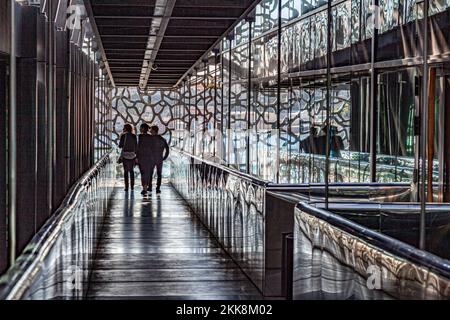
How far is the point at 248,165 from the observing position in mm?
15000

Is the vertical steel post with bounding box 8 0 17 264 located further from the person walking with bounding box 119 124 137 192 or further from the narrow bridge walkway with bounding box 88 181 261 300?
the person walking with bounding box 119 124 137 192

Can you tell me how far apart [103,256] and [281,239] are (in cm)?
408

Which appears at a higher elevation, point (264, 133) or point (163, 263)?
point (264, 133)

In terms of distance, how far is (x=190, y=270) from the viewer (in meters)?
10.7

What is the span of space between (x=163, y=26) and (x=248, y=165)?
2.83m

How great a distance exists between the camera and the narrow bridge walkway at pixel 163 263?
924 centimetres

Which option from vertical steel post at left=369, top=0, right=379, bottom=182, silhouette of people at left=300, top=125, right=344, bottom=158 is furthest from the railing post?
silhouette of people at left=300, top=125, right=344, bottom=158

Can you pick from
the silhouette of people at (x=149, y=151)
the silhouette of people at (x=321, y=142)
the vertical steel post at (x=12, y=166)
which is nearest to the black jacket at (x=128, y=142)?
the silhouette of people at (x=149, y=151)

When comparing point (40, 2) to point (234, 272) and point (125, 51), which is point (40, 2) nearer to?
point (234, 272)

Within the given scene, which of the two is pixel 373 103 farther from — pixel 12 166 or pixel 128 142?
pixel 128 142

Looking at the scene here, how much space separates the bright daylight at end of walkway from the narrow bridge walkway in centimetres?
4

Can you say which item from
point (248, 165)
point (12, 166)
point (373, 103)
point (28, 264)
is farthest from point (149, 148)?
point (28, 264)

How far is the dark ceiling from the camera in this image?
13570 millimetres

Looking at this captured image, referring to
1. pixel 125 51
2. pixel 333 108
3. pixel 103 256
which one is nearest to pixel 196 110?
pixel 125 51
